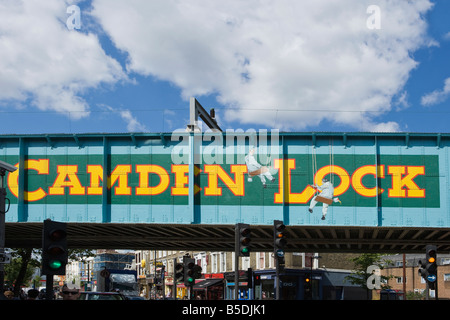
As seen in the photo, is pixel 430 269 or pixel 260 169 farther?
pixel 260 169

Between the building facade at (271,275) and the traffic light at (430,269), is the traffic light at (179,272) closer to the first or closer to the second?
the traffic light at (430,269)

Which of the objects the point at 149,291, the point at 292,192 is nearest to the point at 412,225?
the point at 292,192

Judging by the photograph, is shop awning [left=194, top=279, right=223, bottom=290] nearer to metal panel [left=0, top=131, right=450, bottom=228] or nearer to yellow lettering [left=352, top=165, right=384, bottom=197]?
metal panel [left=0, top=131, right=450, bottom=228]

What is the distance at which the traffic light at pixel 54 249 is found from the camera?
971 centimetres

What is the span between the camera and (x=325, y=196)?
27.5 metres

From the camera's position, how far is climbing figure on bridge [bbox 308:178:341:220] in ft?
90.1

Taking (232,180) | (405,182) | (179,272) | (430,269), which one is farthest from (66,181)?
(430,269)

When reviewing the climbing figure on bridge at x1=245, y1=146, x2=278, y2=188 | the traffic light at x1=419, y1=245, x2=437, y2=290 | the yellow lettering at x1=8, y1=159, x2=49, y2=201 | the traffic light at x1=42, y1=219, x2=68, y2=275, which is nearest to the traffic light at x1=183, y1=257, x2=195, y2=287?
the traffic light at x1=419, y1=245, x2=437, y2=290

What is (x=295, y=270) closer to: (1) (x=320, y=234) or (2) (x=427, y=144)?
(1) (x=320, y=234)

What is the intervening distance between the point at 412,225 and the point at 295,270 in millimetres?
23167

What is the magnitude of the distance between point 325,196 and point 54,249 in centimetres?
1968

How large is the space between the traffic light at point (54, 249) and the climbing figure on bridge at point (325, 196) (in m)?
19.1

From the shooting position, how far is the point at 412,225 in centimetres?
2717

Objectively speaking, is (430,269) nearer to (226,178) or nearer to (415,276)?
(226,178)
